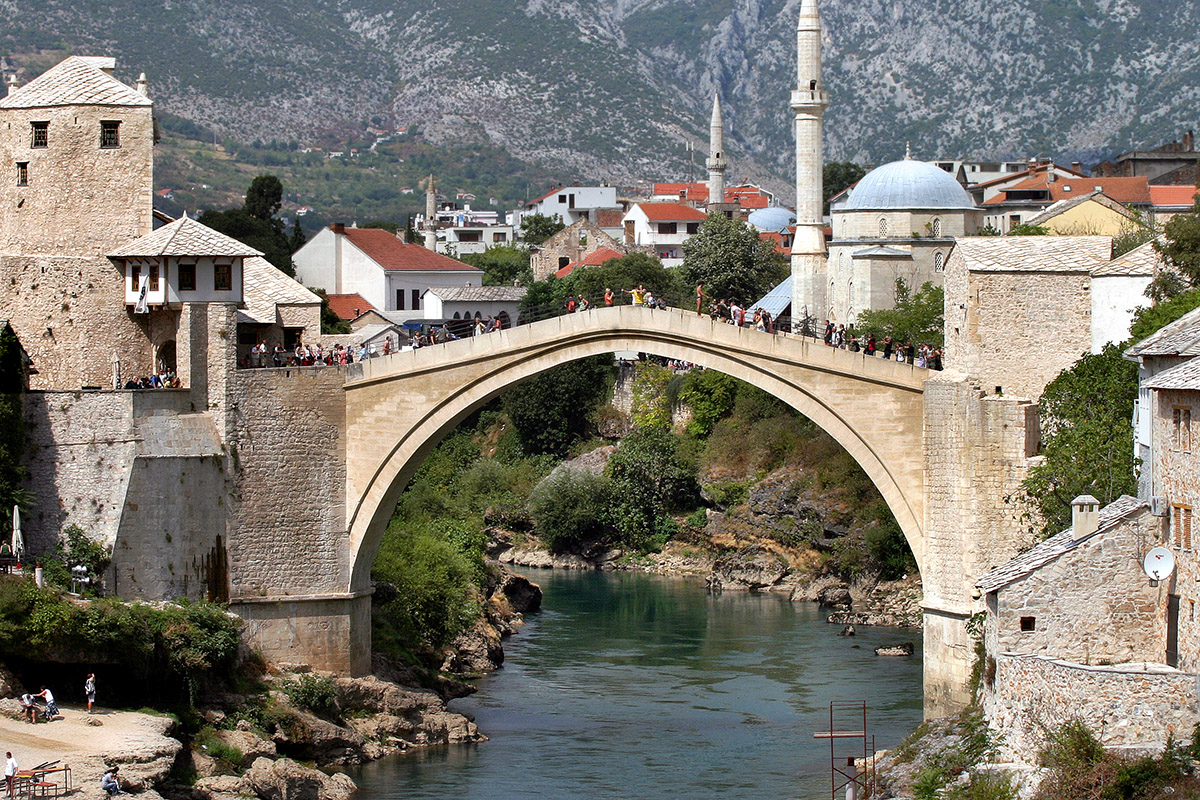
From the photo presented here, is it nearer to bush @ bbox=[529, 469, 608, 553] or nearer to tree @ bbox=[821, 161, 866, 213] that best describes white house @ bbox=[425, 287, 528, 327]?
bush @ bbox=[529, 469, 608, 553]

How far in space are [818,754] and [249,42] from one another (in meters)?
125

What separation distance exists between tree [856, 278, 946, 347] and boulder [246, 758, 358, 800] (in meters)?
24.1

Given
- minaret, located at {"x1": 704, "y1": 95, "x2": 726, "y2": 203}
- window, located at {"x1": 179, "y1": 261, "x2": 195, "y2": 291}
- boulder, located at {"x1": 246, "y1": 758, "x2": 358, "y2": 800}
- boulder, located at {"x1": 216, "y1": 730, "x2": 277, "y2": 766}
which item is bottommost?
boulder, located at {"x1": 246, "y1": 758, "x2": 358, "y2": 800}

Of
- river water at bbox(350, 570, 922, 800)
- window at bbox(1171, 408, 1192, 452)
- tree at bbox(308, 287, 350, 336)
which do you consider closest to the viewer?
window at bbox(1171, 408, 1192, 452)

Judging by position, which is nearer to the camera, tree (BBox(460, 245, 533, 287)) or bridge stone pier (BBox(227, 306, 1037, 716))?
bridge stone pier (BBox(227, 306, 1037, 716))

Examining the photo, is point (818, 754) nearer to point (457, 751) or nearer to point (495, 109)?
point (457, 751)

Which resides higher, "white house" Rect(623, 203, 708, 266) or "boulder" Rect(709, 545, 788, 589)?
"white house" Rect(623, 203, 708, 266)

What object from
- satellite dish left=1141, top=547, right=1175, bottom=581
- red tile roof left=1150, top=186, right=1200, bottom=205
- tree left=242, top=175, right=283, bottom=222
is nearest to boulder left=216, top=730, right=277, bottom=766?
satellite dish left=1141, top=547, right=1175, bottom=581

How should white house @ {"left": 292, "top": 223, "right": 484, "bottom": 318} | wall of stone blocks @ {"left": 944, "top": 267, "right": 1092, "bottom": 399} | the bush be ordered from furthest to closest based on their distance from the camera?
white house @ {"left": 292, "top": 223, "right": 484, "bottom": 318} → the bush → wall of stone blocks @ {"left": 944, "top": 267, "right": 1092, "bottom": 399}

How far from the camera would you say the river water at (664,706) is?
36.0 meters

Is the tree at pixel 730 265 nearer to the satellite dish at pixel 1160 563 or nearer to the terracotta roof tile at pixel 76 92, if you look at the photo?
the terracotta roof tile at pixel 76 92

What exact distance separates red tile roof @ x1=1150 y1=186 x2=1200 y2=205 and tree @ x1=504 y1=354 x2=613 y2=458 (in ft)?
82.3

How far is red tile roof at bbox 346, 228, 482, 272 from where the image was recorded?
83.1 meters

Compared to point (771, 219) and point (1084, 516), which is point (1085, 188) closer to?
point (771, 219)
